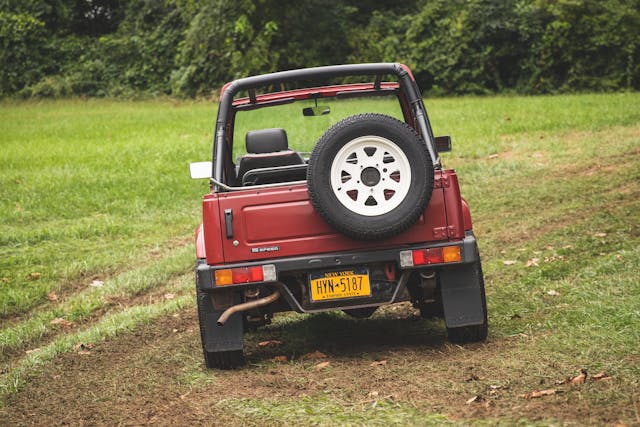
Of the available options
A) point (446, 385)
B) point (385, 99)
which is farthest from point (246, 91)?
point (446, 385)

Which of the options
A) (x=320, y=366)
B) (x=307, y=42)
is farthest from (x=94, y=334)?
(x=307, y=42)

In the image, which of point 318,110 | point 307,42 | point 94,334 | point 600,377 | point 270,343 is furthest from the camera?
point 307,42

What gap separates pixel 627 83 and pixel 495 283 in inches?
928

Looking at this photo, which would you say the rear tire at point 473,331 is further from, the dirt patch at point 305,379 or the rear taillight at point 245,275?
the rear taillight at point 245,275

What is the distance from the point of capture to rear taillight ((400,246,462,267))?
5.62 metres

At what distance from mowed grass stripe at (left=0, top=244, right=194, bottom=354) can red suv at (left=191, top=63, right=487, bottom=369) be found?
2295 mm

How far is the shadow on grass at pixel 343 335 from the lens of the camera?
620 cm

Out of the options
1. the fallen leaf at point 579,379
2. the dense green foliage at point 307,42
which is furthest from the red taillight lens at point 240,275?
the dense green foliage at point 307,42

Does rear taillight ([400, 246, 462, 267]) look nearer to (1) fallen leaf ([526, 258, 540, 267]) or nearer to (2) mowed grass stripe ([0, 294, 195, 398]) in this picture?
(2) mowed grass stripe ([0, 294, 195, 398])

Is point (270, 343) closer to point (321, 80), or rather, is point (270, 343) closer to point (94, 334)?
point (94, 334)

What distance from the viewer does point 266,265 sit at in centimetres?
561

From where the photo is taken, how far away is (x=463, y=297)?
586 centimetres

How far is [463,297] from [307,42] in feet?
104

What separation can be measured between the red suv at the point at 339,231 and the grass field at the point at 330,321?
1.14 feet
